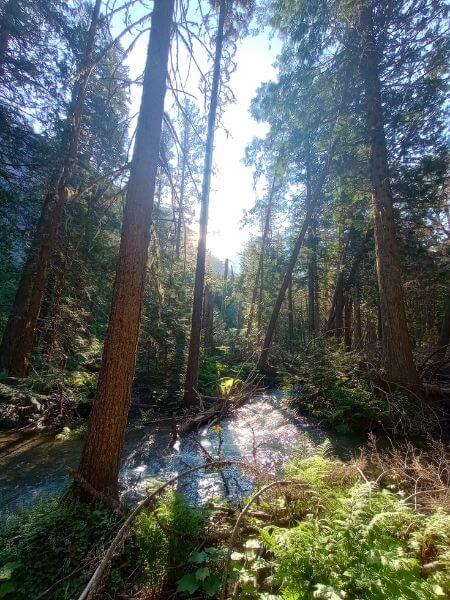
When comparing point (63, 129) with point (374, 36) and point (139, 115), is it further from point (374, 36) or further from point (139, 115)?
point (374, 36)

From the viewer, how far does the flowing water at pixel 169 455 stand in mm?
5250

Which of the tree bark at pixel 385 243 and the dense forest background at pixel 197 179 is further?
the tree bark at pixel 385 243

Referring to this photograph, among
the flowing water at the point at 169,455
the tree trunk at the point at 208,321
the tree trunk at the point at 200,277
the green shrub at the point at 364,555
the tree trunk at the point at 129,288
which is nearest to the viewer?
the green shrub at the point at 364,555

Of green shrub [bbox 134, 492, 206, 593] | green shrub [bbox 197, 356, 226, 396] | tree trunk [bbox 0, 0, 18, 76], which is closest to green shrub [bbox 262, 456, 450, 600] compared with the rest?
green shrub [bbox 134, 492, 206, 593]

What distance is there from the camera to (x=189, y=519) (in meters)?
3.18

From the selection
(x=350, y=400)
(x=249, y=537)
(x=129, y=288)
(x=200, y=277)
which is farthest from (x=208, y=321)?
(x=249, y=537)

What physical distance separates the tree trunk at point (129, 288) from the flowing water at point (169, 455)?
1.05 m

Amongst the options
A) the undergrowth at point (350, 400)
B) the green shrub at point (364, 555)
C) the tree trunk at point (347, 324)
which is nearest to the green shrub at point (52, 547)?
the green shrub at point (364, 555)

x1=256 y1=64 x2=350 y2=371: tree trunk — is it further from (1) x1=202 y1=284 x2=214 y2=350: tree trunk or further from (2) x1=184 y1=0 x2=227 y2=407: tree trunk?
(1) x1=202 y1=284 x2=214 y2=350: tree trunk

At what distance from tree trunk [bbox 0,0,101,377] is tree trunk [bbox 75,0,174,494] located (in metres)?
5.41

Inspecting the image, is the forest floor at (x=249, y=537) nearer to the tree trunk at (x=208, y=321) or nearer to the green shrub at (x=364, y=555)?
the green shrub at (x=364, y=555)

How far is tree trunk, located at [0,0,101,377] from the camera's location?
365 inches

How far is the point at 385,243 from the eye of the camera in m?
8.42

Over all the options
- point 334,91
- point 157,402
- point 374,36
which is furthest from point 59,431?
point 374,36
